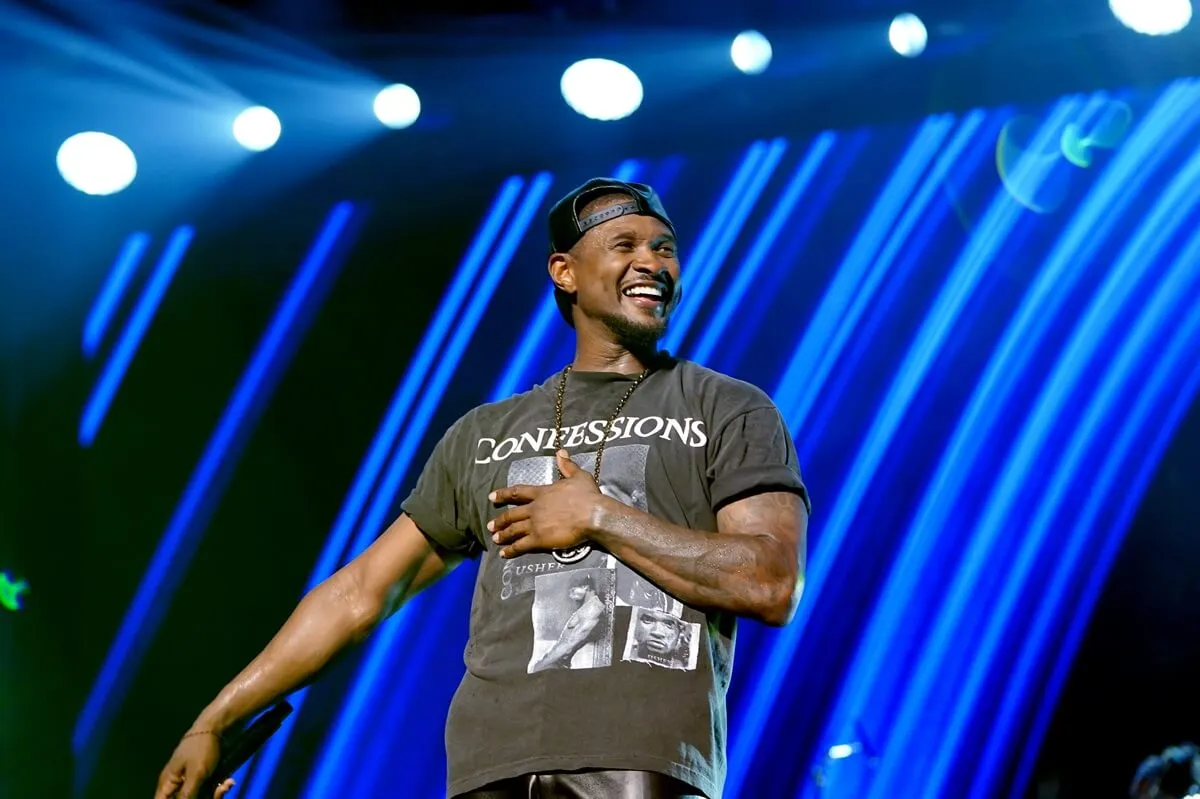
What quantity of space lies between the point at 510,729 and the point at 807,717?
2858 millimetres

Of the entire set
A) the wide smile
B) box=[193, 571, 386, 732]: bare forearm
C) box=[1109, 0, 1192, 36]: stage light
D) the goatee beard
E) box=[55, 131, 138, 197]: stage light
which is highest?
box=[1109, 0, 1192, 36]: stage light

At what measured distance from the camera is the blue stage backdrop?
460cm

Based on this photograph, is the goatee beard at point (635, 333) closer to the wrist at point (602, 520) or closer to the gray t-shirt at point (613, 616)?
the gray t-shirt at point (613, 616)

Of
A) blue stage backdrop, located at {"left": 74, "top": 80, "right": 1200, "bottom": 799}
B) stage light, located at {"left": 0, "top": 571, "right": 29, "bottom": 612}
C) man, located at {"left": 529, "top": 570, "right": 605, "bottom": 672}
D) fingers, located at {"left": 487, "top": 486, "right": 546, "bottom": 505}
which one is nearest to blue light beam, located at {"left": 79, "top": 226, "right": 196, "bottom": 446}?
blue stage backdrop, located at {"left": 74, "top": 80, "right": 1200, "bottom": 799}

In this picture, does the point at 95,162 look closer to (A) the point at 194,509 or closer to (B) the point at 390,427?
(A) the point at 194,509

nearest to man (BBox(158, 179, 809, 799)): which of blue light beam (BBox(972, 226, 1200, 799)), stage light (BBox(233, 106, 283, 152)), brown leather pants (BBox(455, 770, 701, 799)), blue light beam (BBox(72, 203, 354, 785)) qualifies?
brown leather pants (BBox(455, 770, 701, 799))

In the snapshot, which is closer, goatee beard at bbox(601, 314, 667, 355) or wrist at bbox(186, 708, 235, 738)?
wrist at bbox(186, 708, 235, 738)

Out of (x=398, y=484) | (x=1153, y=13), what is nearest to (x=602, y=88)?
(x=398, y=484)

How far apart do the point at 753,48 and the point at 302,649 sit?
10.6 feet

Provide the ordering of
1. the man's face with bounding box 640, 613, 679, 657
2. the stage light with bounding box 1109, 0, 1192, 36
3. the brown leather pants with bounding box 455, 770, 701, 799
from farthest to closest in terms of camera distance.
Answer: the stage light with bounding box 1109, 0, 1192, 36, the man's face with bounding box 640, 613, 679, 657, the brown leather pants with bounding box 455, 770, 701, 799

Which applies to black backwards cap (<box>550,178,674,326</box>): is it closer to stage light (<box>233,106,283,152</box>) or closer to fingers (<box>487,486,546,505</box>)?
fingers (<box>487,486,546,505</box>)

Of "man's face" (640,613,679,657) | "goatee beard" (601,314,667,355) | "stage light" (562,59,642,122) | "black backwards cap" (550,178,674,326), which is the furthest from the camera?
"stage light" (562,59,642,122)

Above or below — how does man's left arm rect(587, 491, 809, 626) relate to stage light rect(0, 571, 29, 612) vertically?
above

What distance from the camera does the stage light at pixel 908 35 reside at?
15.4ft
